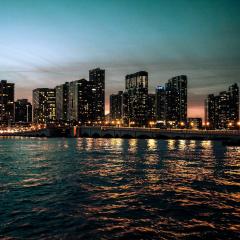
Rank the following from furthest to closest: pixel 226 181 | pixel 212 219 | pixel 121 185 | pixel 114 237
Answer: pixel 226 181 → pixel 121 185 → pixel 212 219 → pixel 114 237

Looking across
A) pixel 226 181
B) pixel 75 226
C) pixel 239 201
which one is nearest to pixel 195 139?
pixel 226 181

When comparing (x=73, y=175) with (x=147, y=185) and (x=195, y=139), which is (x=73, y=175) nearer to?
(x=147, y=185)

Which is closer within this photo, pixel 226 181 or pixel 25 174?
pixel 226 181

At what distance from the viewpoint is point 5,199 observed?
104ft

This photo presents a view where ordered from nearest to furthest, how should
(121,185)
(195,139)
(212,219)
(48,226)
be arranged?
(48,226)
(212,219)
(121,185)
(195,139)

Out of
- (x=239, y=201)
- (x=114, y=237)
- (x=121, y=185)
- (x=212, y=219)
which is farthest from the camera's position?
(x=121, y=185)

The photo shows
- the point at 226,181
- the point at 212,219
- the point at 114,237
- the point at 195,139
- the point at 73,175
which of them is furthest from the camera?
the point at 195,139

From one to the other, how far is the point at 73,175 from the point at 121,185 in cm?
1086

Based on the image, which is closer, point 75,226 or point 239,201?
point 75,226

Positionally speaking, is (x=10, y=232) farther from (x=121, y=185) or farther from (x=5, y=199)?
(x=121, y=185)

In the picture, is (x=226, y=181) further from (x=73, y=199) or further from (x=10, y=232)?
(x=10, y=232)

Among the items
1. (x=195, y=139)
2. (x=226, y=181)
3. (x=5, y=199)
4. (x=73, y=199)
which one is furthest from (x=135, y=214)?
(x=195, y=139)

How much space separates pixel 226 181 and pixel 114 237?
2602 centimetres

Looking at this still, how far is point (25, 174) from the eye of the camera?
49.5 meters
